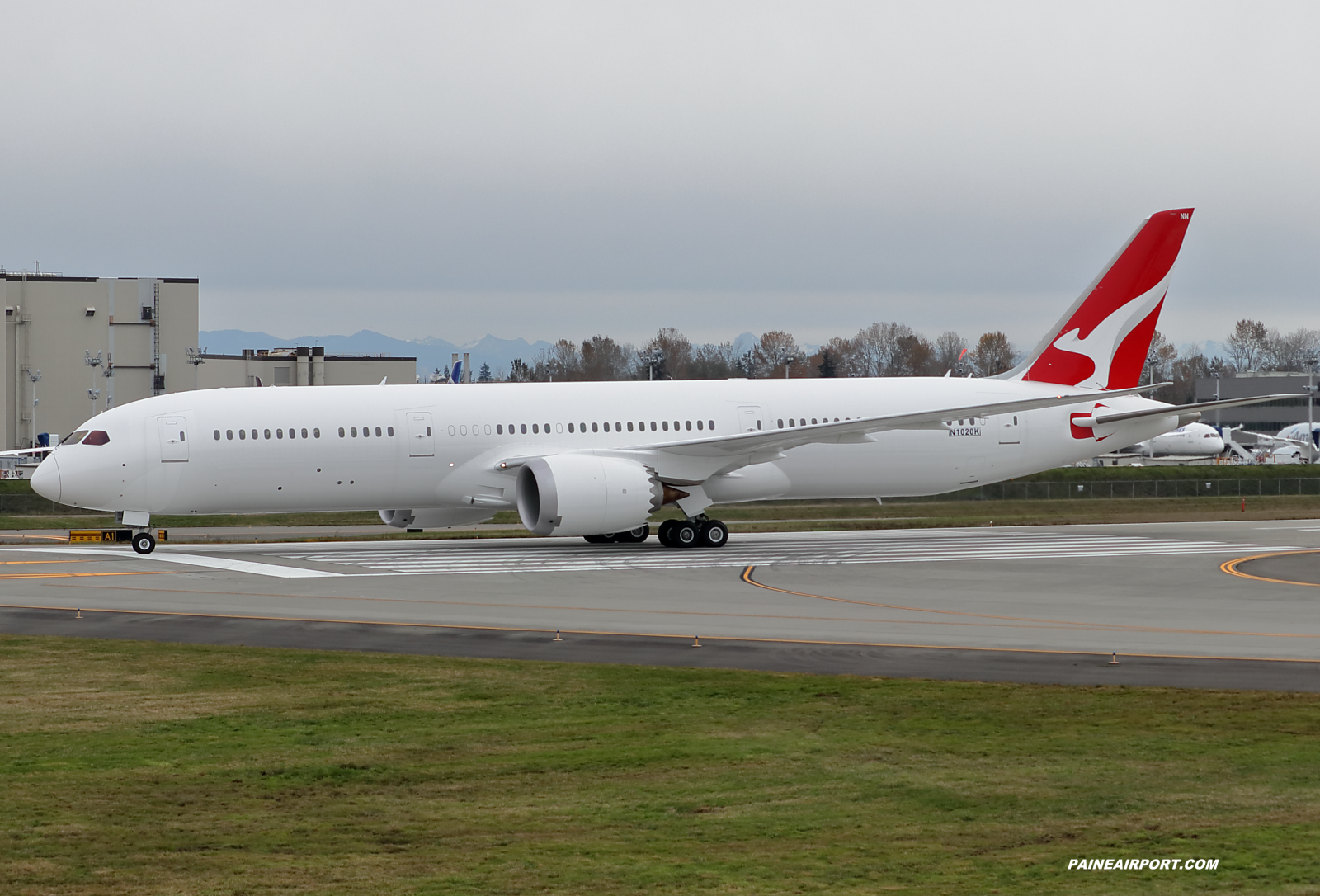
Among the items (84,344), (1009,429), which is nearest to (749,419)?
(1009,429)

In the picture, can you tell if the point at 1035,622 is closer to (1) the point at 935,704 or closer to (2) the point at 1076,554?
(1) the point at 935,704

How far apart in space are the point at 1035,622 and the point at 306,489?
18751 millimetres

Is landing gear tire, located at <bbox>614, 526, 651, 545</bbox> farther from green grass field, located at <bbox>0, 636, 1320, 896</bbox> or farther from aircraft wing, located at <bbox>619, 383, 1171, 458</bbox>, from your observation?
green grass field, located at <bbox>0, 636, 1320, 896</bbox>

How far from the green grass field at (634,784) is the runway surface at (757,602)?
2.18m

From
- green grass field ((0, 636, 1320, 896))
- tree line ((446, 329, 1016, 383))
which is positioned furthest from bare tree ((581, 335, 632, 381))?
green grass field ((0, 636, 1320, 896))

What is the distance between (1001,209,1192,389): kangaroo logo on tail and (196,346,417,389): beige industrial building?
77.7 m

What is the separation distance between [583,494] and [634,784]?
21.8 m

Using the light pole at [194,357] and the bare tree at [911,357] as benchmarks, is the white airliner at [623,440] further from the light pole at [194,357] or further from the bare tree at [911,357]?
the bare tree at [911,357]

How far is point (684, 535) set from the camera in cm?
3675

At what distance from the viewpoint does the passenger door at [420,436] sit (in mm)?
35062

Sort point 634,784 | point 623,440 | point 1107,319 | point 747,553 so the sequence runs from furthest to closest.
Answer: point 1107,319
point 623,440
point 747,553
point 634,784

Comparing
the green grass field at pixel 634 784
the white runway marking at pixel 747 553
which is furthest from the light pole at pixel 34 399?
the green grass field at pixel 634 784

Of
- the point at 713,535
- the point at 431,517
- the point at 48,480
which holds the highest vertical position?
the point at 48,480

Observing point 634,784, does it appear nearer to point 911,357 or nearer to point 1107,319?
point 1107,319
